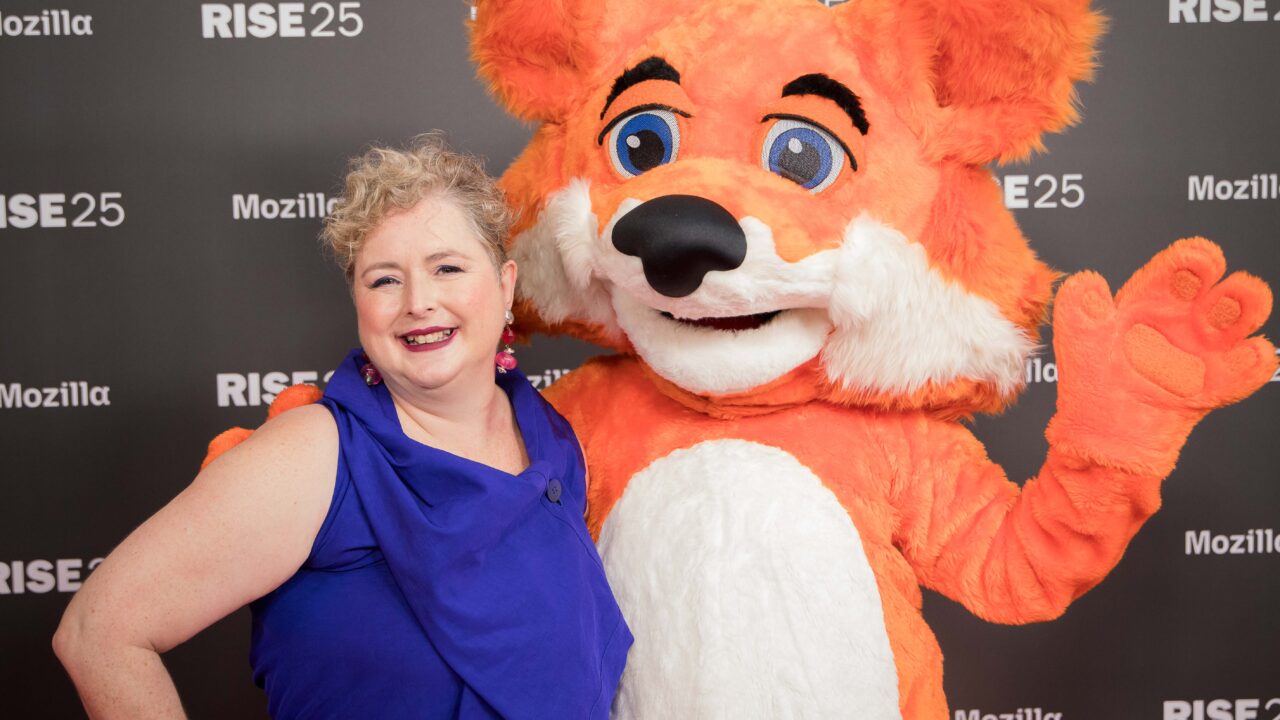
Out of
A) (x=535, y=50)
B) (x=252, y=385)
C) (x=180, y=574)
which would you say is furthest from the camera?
(x=252, y=385)

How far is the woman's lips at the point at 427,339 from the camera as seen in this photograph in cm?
132

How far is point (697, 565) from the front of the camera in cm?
130

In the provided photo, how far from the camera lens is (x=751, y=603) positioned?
129 cm

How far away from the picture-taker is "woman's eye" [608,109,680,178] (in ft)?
4.50

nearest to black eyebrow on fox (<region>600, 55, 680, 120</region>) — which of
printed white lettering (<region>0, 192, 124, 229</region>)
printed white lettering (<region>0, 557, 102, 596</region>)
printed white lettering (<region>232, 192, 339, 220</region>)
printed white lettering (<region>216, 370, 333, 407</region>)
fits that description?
printed white lettering (<region>232, 192, 339, 220</region>)

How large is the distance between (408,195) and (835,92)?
58 centimetres

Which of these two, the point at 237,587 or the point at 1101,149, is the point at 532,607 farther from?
the point at 1101,149

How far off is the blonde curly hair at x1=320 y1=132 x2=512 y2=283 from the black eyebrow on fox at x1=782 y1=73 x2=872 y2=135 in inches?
17.8

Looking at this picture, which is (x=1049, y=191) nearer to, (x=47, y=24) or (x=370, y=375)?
(x=370, y=375)

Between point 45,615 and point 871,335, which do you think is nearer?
point 871,335

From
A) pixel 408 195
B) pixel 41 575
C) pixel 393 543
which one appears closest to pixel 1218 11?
pixel 408 195

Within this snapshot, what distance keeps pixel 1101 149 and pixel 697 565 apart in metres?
1.66

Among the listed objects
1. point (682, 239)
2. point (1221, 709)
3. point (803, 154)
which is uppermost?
point (803, 154)

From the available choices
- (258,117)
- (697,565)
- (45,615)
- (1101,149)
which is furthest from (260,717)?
(1101,149)
